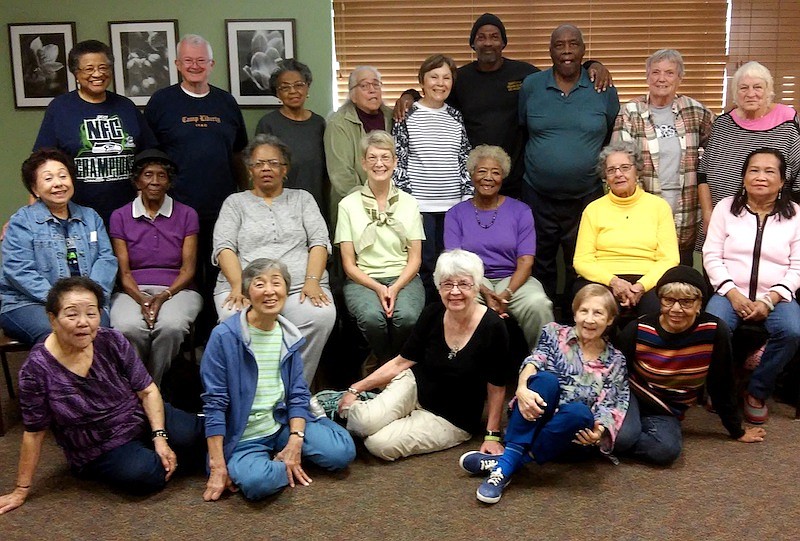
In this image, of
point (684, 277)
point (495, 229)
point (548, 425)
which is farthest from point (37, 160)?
point (684, 277)

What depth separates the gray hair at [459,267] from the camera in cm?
289

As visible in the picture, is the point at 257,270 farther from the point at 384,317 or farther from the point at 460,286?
the point at 384,317

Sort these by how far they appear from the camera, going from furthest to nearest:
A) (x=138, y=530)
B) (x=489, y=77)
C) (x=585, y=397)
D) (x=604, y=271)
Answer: (x=489, y=77)
(x=604, y=271)
(x=585, y=397)
(x=138, y=530)

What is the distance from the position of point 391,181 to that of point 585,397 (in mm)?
1467

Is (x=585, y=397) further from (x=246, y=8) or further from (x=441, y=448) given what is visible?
(x=246, y=8)

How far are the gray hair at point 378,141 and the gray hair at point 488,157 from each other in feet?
1.27

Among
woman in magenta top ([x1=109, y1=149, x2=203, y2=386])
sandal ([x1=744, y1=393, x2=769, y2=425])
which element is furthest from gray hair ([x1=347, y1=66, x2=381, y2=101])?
sandal ([x1=744, y1=393, x2=769, y2=425])

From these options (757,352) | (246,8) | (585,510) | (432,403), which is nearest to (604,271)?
(757,352)

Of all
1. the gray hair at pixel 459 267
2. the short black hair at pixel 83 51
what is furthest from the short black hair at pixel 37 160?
the gray hair at pixel 459 267

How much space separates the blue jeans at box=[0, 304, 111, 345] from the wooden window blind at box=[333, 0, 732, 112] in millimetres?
2225

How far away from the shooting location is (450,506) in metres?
2.56

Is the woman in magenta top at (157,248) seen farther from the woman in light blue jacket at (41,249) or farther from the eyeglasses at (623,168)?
the eyeglasses at (623,168)

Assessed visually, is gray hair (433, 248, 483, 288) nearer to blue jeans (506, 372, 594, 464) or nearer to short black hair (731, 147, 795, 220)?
blue jeans (506, 372, 594, 464)

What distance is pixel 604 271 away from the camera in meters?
3.49
